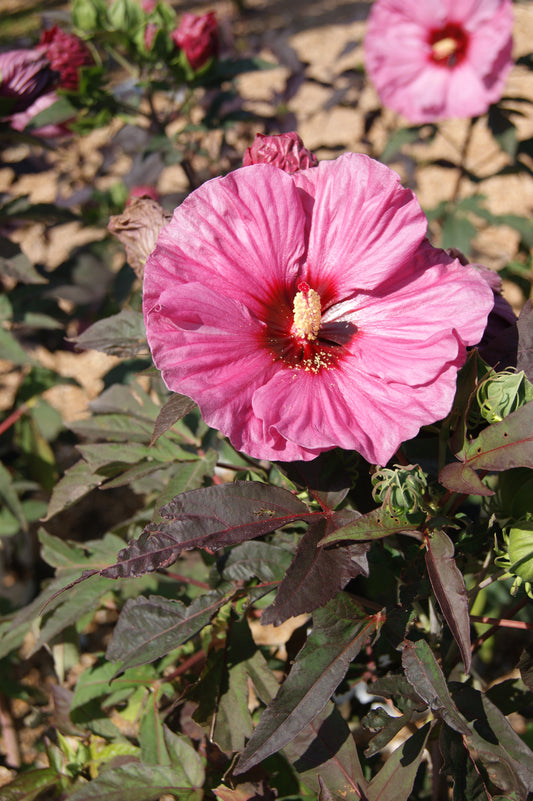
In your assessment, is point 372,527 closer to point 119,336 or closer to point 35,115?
point 119,336

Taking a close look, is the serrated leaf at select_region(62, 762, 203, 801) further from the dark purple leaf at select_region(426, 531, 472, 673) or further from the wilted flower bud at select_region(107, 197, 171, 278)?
the wilted flower bud at select_region(107, 197, 171, 278)

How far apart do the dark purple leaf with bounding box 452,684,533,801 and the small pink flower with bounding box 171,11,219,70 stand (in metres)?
1.42

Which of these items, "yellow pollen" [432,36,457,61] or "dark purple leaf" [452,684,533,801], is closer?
"dark purple leaf" [452,684,533,801]

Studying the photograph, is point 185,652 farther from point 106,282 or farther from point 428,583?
point 106,282

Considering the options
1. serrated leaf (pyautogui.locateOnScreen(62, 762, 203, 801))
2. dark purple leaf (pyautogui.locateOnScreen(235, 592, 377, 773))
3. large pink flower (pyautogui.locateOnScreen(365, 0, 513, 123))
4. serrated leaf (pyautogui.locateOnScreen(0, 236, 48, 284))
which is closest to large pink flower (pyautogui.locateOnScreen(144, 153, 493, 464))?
dark purple leaf (pyautogui.locateOnScreen(235, 592, 377, 773))

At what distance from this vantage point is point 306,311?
89 centimetres

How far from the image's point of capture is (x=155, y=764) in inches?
39.8

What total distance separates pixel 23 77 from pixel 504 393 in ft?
3.74

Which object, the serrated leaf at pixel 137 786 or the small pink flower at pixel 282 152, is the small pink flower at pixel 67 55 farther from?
the serrated leaf at pixel 137 786

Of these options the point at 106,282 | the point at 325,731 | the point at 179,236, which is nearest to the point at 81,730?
the point at 325,731

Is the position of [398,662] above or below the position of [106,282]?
below

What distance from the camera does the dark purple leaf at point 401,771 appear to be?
0.84 meters

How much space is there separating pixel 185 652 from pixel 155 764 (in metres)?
0.25

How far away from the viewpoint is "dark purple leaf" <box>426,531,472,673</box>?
70 cm
